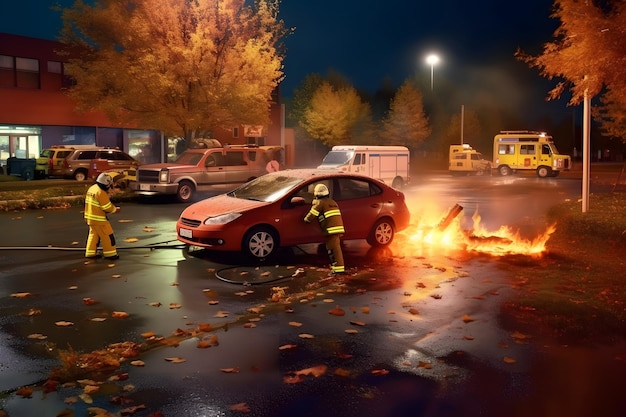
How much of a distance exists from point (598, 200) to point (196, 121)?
16435 millimetres

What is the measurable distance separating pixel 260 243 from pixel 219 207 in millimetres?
1052

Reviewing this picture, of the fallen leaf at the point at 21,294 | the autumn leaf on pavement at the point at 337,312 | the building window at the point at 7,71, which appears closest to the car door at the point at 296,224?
the autumn leaf on pavement at the point at 337,312

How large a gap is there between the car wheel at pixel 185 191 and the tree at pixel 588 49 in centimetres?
1286

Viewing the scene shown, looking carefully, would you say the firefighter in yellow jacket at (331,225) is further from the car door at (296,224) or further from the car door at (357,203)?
the car door at (357,203)

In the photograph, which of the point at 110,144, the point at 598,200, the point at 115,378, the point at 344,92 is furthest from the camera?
the point at 344,92

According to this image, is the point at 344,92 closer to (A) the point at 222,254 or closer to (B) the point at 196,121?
(B) the point at 196,121

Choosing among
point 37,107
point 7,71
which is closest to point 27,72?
point 7,71

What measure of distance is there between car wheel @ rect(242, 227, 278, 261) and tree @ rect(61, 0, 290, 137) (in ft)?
56.2

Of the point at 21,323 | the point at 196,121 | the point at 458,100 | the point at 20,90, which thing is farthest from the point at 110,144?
the point at 458,100

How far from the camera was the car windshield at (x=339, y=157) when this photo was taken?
1111 inches

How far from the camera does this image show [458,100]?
82.9 metres

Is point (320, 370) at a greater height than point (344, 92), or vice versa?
point (344, 92)

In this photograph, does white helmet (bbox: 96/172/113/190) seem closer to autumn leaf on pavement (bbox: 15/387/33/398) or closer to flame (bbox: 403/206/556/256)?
flame (bbox: 403/206/556/256)

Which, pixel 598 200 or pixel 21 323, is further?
pixel 598 200
